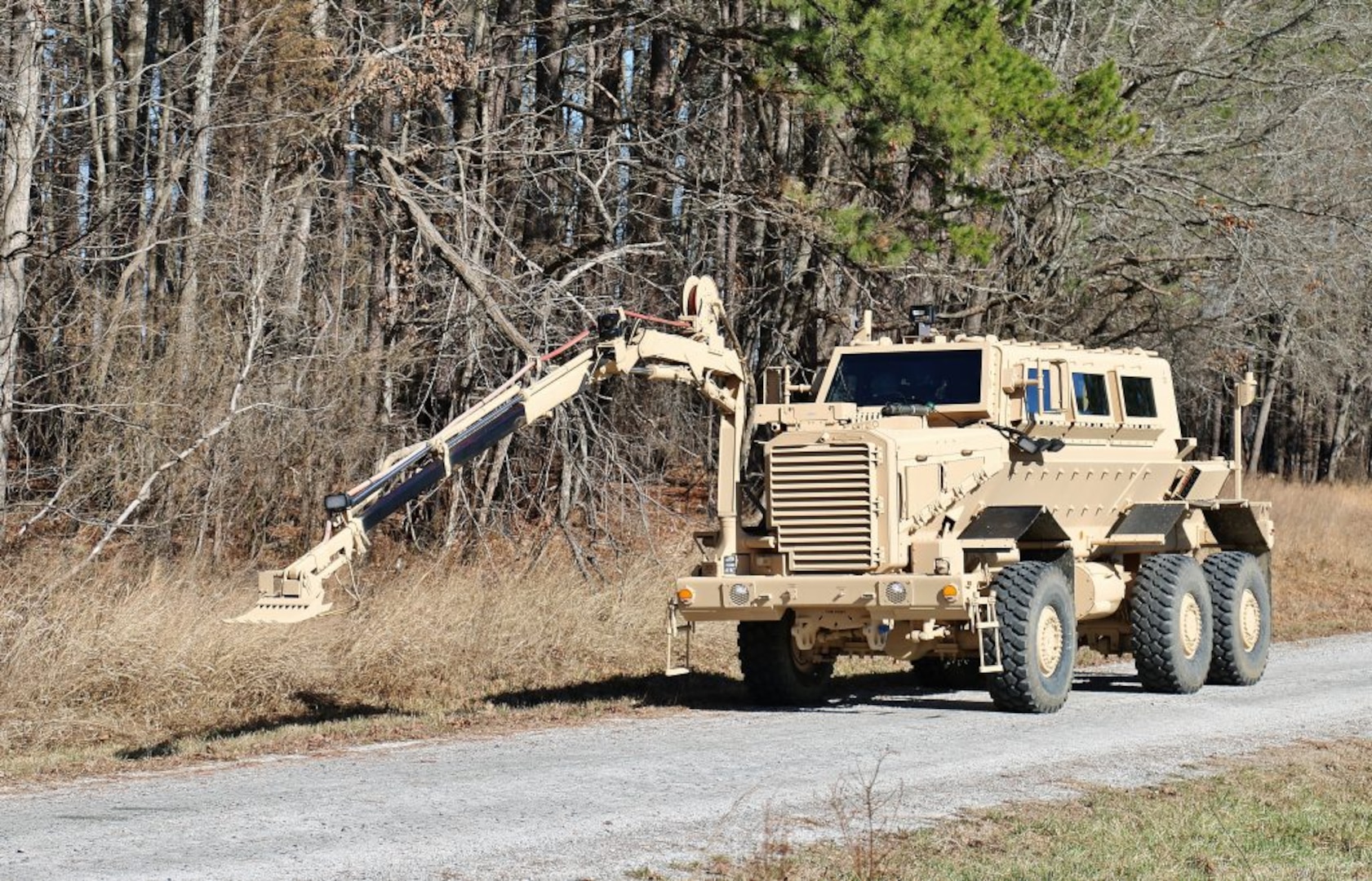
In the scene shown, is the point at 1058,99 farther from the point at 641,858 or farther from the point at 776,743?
the point at 641,858

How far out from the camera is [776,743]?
12.8 meters

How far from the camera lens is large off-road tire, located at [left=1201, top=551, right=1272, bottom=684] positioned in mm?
17078

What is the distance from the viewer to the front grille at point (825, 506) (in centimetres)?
1412

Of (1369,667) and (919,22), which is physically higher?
(919,22)

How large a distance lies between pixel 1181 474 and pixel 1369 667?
10.1 ft

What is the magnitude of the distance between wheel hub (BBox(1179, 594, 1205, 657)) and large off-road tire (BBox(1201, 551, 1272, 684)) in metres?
0.59

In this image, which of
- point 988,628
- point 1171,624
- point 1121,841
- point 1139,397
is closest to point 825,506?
point 988,628

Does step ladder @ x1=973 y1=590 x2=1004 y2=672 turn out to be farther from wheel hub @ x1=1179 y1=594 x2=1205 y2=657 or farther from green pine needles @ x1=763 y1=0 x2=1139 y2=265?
green pine needles @ x1=763 y1=0 x2=1139 y2=265

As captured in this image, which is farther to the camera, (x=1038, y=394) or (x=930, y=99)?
(x=930, y=99)

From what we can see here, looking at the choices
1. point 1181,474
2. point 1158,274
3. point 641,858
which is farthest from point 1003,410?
point 1158,274

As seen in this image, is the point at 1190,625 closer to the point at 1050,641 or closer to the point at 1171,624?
the point at 1171,624

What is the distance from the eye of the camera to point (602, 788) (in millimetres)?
10789

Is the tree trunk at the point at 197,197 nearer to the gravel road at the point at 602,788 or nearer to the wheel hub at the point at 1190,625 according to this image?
the gravel road at the point at 602,788

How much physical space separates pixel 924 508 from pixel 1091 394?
2.72m
